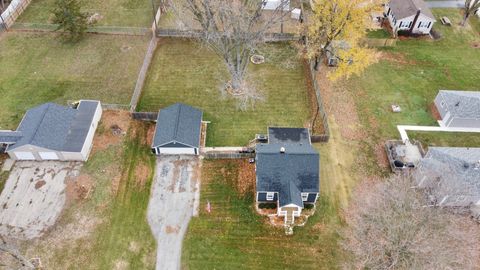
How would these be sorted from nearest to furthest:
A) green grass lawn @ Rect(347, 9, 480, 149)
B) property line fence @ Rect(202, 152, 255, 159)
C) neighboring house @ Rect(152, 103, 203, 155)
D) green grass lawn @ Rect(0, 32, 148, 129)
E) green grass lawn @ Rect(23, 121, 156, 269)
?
green grass lawn @ Rect(23, 121, 156, 269) → neighboring house @ Rect(152, 103, 203, 155) → property line fence @ Rect(202, 152, 255, 159) → green grass lawn @ Rect(347, 9, 480, 149) → green grass lawn @ Rect(0, 32, 148, 129)

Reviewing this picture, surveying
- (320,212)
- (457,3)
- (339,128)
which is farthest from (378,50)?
(320,212)

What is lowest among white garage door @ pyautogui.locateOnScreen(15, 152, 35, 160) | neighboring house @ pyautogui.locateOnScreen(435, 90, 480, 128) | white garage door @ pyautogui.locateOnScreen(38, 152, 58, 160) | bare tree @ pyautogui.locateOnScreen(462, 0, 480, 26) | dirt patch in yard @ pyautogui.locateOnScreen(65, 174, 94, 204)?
dirt patch in yard @ pyautogui.locateOnScreen(65, 174, 94, 204)

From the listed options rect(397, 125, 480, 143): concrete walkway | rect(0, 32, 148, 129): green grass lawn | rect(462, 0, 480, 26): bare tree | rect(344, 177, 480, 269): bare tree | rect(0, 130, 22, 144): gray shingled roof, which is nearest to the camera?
rect(344, 177, 480, 269): bare tree

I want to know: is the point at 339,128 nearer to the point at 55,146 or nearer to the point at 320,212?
the point at 320,212

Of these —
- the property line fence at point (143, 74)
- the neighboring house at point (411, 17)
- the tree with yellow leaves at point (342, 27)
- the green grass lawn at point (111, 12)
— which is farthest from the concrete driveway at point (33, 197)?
the neighboring house at point (411, 17)


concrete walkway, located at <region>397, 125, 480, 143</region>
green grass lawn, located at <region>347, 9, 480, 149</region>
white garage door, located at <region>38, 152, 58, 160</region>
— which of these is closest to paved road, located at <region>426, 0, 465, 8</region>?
green grass lawn, located at <region>347, 9, 480, 149</region>

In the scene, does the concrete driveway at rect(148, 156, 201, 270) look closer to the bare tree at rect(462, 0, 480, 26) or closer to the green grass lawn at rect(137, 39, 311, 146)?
the green grass lawn at rect(137, 39, 311, 146)

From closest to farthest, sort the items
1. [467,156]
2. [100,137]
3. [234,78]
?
[467,156]
[100,137]
[234,78]
